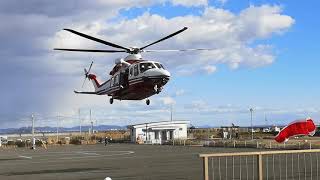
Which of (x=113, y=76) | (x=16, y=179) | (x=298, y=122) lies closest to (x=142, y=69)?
(x=113, y=76)

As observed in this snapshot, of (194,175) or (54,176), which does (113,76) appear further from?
(194,175)

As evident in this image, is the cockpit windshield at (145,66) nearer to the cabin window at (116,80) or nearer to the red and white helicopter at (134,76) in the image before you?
the red and white helicopter at (134,76)

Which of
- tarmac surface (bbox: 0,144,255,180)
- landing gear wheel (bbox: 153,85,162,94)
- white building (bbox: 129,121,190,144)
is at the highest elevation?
landing gear wheel (bbox: 153,85,162,94)

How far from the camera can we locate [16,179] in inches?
969

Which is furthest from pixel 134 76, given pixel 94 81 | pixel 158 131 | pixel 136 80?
pixel 158 131

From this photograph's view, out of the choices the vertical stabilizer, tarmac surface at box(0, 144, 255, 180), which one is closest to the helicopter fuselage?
tarmac surface at box(0, 144, 255, 180)

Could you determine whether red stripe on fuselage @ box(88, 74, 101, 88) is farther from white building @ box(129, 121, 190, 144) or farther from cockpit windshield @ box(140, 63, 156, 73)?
white building @ box(129, 121, 190, 144)

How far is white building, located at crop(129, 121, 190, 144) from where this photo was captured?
9256cm

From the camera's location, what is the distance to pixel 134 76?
108ft

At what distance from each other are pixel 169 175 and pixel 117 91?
11416mm

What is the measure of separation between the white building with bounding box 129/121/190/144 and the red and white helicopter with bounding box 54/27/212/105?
182 feet

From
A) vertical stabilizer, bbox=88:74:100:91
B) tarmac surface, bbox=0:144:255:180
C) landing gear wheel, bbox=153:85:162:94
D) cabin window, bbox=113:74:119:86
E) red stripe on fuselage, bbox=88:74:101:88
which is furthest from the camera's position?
red stripe on fuselage, bbox=88:74:101:88

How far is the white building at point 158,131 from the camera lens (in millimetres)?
92562

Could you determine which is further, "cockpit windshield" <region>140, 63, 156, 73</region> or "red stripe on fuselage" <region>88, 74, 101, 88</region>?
"red stripe on fuselage" <region>88, 74, 101, 88</region>
